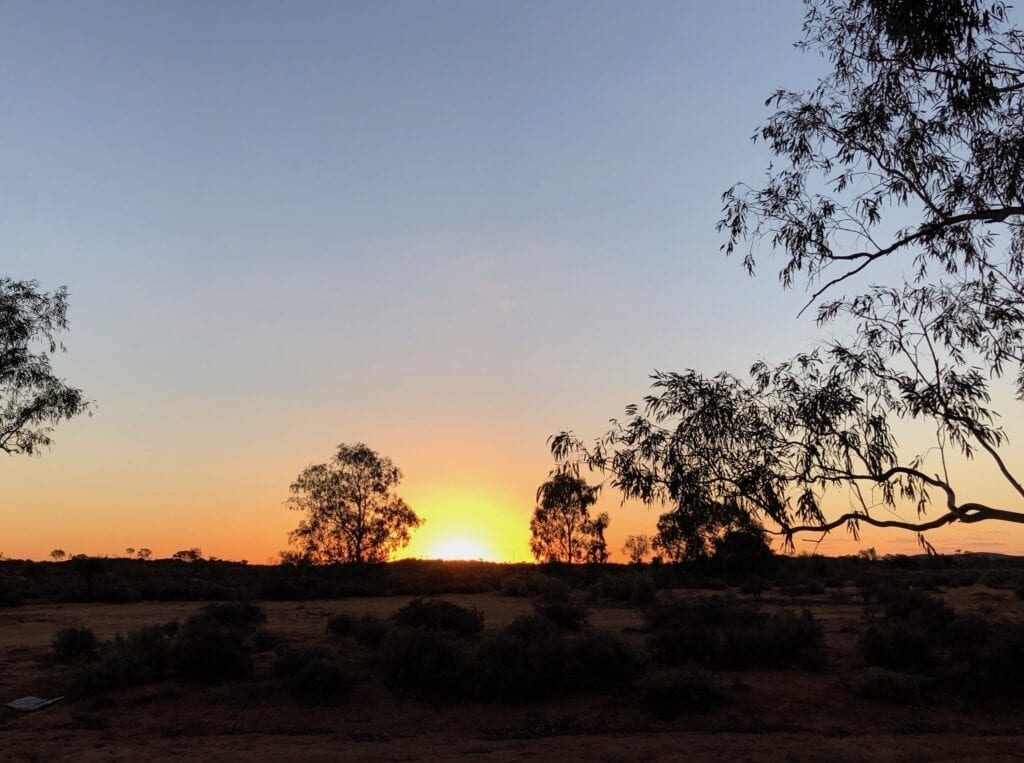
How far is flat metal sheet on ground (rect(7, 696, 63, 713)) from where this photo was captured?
15.0m

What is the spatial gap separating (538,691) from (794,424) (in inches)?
269

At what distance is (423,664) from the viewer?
15648mm

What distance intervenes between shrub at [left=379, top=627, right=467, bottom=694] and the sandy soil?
44 centimetres

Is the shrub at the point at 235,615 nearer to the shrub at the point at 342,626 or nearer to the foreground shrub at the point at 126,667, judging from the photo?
the shrub at the point at 342,626

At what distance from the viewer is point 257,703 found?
49.2 feet

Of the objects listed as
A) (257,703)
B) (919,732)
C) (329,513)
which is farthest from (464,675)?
(329,513)

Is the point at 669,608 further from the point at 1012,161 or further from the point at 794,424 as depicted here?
the point at 1012,161

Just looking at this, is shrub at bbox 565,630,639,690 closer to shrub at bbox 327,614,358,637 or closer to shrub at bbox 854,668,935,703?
shrub at bbox 854,668,935,703

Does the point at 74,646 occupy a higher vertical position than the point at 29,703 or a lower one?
higher

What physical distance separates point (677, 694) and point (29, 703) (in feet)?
39.6

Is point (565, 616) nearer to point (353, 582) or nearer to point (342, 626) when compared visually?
point (342, 626)

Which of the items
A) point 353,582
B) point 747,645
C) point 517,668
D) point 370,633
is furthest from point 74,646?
point 353,582

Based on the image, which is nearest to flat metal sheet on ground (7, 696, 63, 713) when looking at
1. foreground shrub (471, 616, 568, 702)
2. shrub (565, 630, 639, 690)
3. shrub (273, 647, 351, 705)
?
shrub (273, 647, 351, 705)

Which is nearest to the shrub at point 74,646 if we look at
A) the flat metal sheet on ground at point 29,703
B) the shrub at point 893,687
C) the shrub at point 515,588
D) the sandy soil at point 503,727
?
the sandy soil at point 503,727
